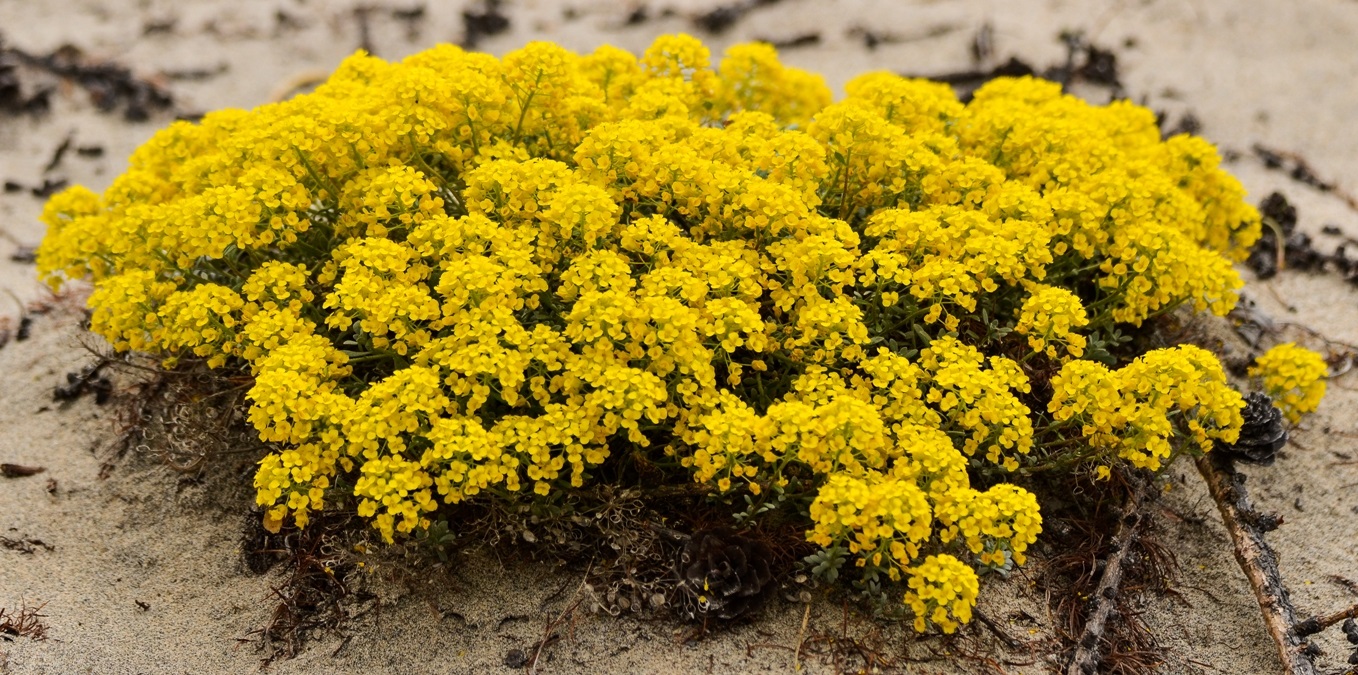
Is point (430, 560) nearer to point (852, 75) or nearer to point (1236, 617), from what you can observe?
point (1236, 617)

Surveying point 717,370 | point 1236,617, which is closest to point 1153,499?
point 1236,617

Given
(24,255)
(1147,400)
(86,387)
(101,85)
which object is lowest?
(24,255)

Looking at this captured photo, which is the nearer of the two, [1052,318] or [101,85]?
[1052,318]

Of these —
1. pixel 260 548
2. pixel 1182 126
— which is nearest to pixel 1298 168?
pixel 1182 126

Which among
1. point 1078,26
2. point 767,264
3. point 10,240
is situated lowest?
point 10,240

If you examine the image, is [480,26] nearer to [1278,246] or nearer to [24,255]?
[24,255]

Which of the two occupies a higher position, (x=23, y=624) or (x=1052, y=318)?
(x=1052, y=318)

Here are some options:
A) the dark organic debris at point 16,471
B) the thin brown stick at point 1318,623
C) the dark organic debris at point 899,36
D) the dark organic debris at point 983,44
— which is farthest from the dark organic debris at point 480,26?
the thin brown stick at point 1318,623
